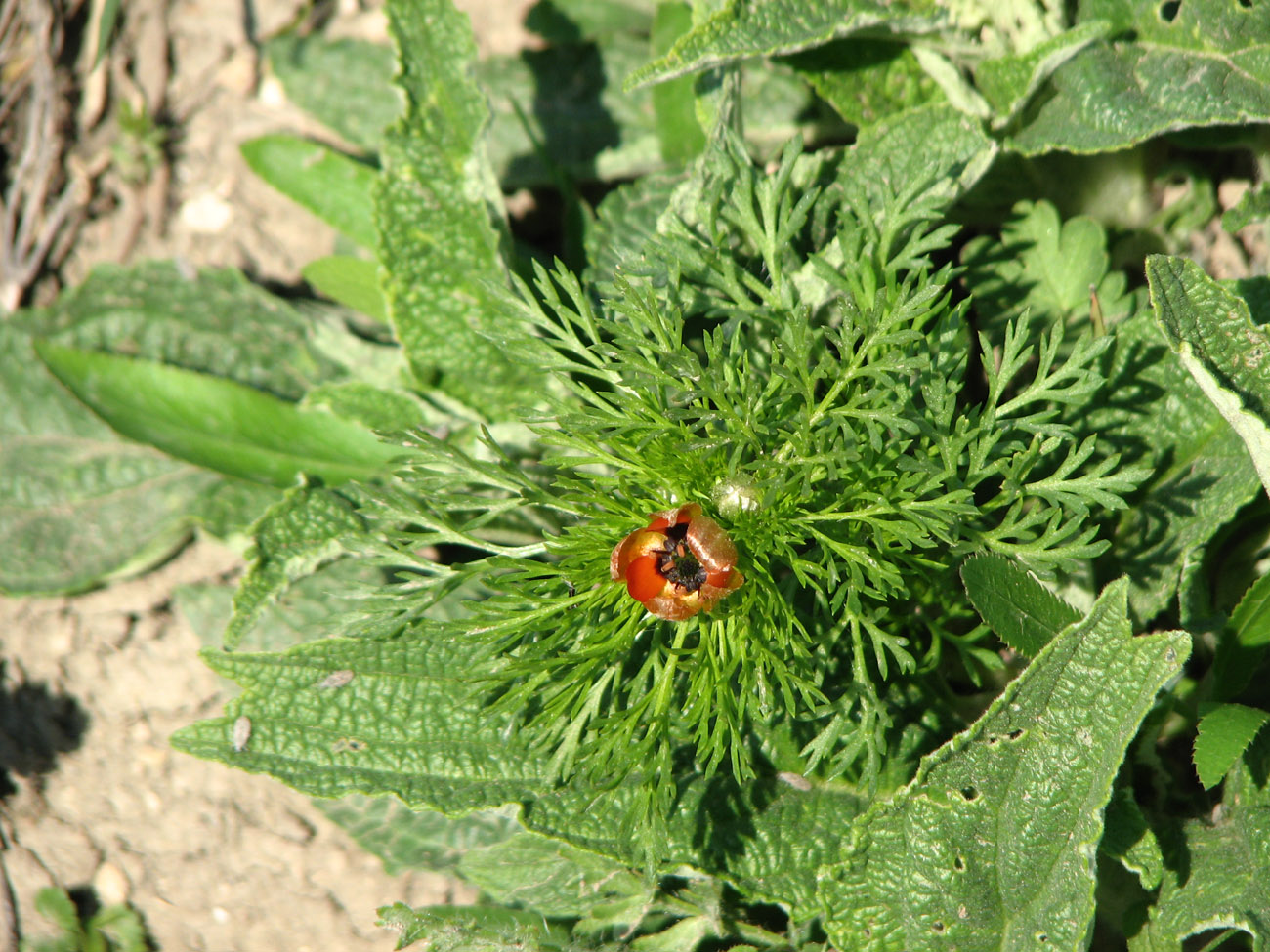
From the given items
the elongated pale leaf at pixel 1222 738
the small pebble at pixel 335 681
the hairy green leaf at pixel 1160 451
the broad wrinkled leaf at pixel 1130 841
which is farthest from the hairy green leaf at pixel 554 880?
the hairy green leaf at pixel 1160 451

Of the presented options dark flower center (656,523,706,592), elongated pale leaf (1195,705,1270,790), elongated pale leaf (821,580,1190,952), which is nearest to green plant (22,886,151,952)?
elongated pale leaf (821,580,1190,952)

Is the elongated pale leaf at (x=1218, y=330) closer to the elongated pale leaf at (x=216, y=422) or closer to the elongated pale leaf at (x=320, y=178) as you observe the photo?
the elongated pale leaf at (x=216, y=422)

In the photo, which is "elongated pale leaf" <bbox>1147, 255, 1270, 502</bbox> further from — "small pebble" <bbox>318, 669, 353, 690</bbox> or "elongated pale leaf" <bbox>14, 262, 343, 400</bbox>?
"elongated pale leaf" <bbox>14, 262, 343, 400</bbox>

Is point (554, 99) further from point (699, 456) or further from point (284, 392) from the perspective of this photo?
point (699, 456)

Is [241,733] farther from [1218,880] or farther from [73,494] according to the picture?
[1218,880]

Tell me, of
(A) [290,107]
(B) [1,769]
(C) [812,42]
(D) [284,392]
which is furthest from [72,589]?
(C) [812,42]
